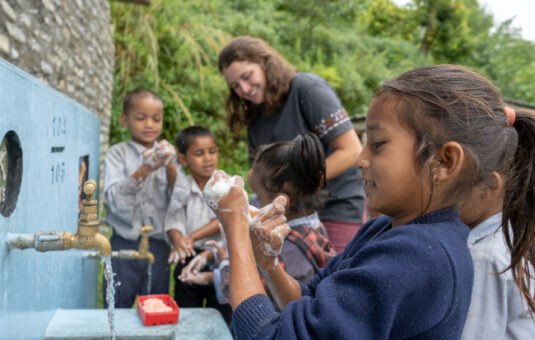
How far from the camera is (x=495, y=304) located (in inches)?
43.3

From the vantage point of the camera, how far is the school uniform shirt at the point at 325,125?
6.90 ft

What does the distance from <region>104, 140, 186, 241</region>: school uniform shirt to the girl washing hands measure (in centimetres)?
156

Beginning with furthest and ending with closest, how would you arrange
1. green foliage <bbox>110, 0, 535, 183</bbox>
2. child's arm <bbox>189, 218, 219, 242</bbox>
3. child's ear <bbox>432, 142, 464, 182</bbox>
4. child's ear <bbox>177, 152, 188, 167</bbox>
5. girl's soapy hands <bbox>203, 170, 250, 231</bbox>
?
green foliage <bbox>110, 0, 535, 183</bbox> < child's ear <bbox>177, 152, 188, 167</bbox> < child's arm <bbox>189, 218, 219, 242</bbox> < girl's soapy hands <bbox>203, 170, 250, 231</bbox> < child's ear <bbox>432, 142, 464, 182</bbox>

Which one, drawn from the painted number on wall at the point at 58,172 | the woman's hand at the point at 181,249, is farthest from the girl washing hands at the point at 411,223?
the woman's hand at the point at 181,249

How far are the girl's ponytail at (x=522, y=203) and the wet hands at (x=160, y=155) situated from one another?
62.1 inches

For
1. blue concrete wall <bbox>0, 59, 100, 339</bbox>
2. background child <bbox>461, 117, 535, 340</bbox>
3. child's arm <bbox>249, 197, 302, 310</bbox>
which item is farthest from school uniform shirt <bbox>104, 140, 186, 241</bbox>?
background child <bbox>461, 117, 535, 340</bbox>

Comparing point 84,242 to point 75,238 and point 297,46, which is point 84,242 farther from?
point 297,46

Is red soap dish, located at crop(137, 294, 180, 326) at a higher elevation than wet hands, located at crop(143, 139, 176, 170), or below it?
below

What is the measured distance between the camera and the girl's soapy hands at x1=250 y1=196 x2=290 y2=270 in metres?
1.15

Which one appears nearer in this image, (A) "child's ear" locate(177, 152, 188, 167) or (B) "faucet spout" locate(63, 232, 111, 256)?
(B) "faucet spout" locate(63, 232, 111, 256)

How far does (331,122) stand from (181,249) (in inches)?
43.4

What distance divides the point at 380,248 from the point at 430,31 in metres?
18.5

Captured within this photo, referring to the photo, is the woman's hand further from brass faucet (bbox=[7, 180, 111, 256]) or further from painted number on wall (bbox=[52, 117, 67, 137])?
brass faucet (bbox=[7, 180, 111, 256])

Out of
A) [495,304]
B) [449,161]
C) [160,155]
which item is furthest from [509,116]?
[160,155]
